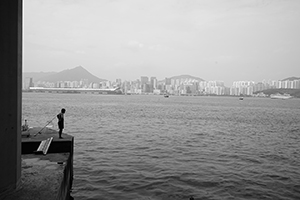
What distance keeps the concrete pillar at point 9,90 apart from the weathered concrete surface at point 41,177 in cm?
33

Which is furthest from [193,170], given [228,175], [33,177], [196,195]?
[33,177]

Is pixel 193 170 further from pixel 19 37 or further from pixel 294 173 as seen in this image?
pixel 19 37

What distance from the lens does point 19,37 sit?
540 cm

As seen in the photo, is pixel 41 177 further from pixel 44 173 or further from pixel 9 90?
pixel 9 90

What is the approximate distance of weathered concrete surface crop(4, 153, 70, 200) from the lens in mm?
5223

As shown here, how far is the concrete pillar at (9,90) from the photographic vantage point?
5.10 meters

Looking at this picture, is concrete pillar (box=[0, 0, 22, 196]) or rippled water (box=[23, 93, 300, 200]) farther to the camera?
rippled water (box=[23, 93, 300, 200])

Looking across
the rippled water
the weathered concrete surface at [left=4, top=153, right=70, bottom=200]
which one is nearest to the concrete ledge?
the weathered concrete surface at [left=4, top=153, right=70, bottom=200]

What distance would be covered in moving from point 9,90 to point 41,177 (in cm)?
227

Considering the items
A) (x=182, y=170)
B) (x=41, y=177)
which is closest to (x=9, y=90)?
(x=41, y=177)

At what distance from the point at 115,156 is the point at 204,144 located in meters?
7.43

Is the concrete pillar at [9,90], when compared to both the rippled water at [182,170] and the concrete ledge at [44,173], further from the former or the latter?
the rippled water at [182,170]

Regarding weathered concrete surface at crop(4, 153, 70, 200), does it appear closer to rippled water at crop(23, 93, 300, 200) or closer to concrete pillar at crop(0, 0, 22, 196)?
concrete pillar at crop(0, 0, 22, 196)

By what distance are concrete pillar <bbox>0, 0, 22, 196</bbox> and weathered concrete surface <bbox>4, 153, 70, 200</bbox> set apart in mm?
330
